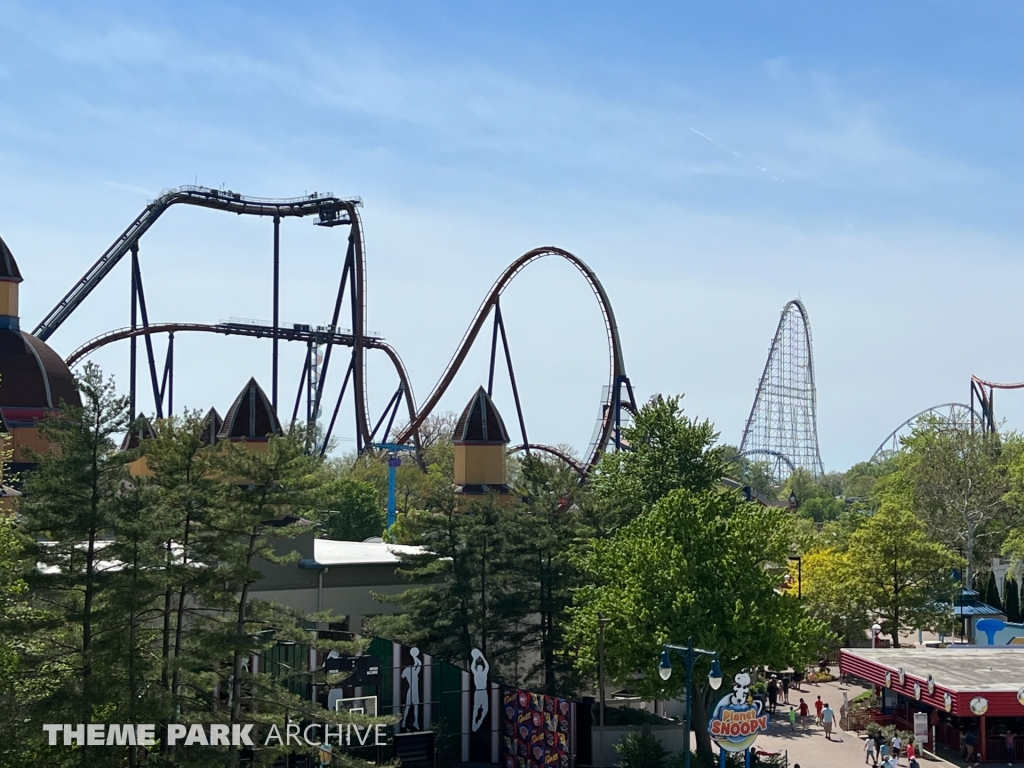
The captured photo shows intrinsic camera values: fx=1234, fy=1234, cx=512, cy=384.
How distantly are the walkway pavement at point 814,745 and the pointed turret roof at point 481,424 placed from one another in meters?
13.0

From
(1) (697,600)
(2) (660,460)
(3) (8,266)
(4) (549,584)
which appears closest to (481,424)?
(2) (660,460)

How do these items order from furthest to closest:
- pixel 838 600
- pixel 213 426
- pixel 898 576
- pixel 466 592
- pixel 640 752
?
1. pixel 838 600
2. pixel 898 576
3. pixel 213 426
4. pixel 466 592
5. pixel 640 752

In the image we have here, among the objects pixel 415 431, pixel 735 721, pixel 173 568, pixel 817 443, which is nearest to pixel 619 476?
pixel 735 721

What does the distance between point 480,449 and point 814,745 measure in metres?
15.7

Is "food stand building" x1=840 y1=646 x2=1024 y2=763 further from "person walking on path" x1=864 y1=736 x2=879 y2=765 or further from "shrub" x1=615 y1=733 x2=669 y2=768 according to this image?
"shrub" x1=615 y1=733 x2=669 y2=768

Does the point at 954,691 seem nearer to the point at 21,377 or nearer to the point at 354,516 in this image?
the point at 21,377

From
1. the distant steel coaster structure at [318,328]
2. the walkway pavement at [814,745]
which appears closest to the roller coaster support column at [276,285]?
the distant steel coaster structure at [318,328]

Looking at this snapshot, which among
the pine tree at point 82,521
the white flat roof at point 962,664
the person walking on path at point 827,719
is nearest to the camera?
the pine tree at point 82,521

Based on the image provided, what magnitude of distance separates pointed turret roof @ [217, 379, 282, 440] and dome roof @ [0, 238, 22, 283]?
8.74m

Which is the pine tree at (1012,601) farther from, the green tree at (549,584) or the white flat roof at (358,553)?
the white flat roof at (358,553)

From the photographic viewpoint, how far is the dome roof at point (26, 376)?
35.7m

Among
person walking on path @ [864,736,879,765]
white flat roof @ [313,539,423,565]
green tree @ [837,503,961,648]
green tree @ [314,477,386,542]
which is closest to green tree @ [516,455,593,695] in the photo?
white flat roof @ [313,539,423,565]

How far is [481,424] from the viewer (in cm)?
4078

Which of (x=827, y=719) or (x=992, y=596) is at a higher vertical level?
(x=992, y=596)
